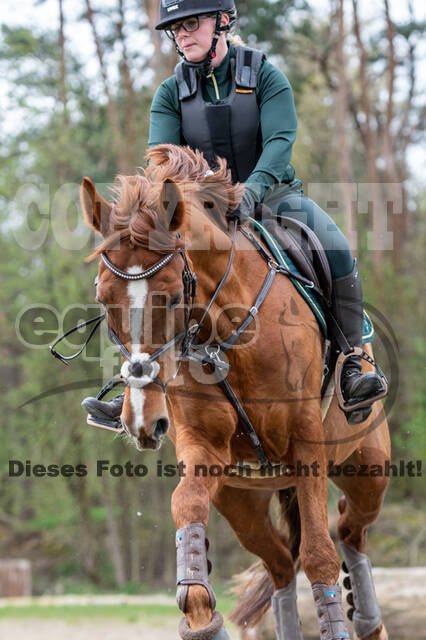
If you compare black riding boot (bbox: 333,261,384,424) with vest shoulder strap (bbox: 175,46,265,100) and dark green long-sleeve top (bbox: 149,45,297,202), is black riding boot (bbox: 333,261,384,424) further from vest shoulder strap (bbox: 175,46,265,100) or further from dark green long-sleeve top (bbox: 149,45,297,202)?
vest shoulder strap (bbox: 175,46,265,100)

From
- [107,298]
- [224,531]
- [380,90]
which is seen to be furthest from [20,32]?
[107,298]

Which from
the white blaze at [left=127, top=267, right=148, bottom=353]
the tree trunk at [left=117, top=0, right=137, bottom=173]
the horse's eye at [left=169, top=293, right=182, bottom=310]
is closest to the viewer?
the white blaze at [left=127, top=267, right=148, bottom=353]

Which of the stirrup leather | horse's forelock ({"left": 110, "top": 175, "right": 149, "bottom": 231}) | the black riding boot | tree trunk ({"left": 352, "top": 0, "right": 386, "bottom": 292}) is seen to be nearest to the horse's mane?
horse's forelock ({"left": 110, "top": 175, "right": 149, "bottom": 231})

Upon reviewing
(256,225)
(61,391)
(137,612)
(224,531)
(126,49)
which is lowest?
(224,531)

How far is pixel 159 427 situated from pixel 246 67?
2267 mm

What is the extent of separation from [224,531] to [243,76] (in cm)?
1654

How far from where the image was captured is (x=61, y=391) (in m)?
17.8

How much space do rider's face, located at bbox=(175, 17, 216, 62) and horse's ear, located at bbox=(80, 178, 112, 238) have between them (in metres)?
1.38

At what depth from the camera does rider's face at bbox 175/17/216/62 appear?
424 centimetres

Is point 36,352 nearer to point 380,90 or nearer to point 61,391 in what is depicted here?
point 61,391

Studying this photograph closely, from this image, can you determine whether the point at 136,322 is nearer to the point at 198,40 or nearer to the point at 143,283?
the point at 143,283

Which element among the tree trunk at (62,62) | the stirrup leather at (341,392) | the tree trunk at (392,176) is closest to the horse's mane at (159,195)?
the stirrup leather at (341,392)

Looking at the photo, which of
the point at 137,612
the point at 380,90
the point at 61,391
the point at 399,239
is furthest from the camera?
the point at 380,90

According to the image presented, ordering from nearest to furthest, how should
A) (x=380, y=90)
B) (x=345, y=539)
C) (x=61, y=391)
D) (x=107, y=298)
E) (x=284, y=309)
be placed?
(x=107, y=298) → (x=284, y=309) → (x=345, y=539) → (x=61, y=391) → (x=380, y=90)
